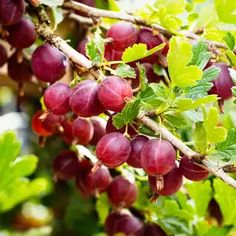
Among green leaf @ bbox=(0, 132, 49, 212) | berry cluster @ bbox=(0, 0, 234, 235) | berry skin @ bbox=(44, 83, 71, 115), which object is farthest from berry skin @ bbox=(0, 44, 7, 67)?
berry skin @ bbox=(44, 83, 71, 115)

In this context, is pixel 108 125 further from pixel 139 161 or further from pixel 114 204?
pixel 114 204

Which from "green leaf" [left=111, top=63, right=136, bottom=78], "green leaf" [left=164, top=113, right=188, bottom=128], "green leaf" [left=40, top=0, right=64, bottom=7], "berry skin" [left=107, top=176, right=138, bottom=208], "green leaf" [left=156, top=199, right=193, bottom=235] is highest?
"green leaf" [left=40, top=0, right=64, bottom=7]

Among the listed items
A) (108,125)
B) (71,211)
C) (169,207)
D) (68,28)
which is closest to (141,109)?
(108,125)

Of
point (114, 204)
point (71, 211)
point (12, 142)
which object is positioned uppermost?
point (12, 142)

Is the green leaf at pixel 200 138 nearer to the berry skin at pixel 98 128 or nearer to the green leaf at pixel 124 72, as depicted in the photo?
the green leaf at pixel 124 72

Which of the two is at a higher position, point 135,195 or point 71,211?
point 135,195

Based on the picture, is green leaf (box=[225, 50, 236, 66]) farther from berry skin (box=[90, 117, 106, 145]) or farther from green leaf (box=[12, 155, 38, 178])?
green leaf (box=[12, 155, 38, 178])

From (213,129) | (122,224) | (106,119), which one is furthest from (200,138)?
(122,224)

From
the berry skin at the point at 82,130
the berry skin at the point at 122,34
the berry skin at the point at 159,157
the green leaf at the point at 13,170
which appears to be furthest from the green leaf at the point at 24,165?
the berry skin at the point at 159,157
